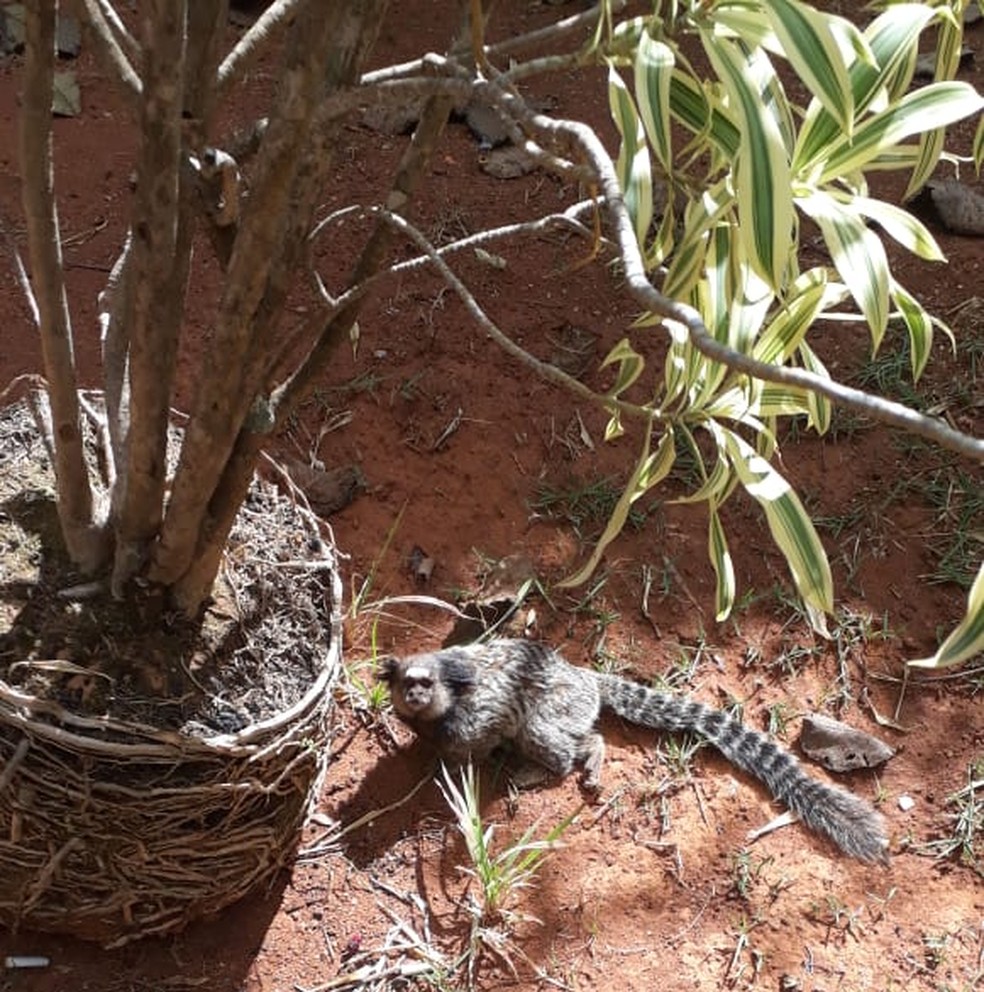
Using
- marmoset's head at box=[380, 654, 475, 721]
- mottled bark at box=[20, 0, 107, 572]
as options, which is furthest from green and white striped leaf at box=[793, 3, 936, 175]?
marmoset's head at box=[380, 654, 475, 721]

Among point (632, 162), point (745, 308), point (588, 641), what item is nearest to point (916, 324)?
point (745, 308)

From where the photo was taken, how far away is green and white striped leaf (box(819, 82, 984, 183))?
5.09ft

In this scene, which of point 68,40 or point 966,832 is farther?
point 68,40

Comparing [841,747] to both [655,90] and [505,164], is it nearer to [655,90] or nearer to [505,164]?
[655,90]

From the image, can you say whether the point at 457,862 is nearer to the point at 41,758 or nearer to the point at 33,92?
the point at 41,758

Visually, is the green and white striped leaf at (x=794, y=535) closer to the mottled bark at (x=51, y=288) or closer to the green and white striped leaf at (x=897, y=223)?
the green and white striped leaf at (x=897, y=223)

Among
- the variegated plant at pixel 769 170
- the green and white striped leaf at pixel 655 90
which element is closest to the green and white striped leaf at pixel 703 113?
the variegated plant at pixel 769 170

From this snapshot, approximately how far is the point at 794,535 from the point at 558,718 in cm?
142

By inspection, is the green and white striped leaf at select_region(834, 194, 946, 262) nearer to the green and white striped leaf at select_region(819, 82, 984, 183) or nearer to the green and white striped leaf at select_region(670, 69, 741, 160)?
the green and white striped leaf at select_region(819, 82, 984, 183)

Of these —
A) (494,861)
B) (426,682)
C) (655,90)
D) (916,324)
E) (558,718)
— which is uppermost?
(655,90)

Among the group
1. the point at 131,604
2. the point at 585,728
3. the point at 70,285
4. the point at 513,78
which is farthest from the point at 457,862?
the point at 70,285

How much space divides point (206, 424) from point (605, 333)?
7.24 ft

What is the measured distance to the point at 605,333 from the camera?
4020mm

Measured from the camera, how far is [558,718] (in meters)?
2.98
